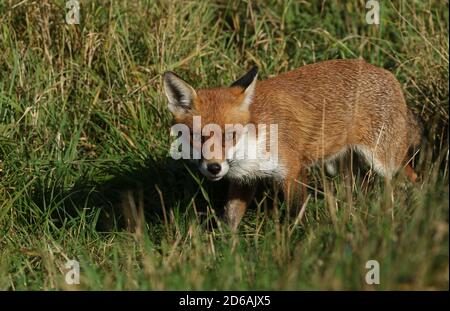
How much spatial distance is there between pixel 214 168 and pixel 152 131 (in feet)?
6.27

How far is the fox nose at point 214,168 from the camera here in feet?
18.1

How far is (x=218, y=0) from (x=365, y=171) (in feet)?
8.94

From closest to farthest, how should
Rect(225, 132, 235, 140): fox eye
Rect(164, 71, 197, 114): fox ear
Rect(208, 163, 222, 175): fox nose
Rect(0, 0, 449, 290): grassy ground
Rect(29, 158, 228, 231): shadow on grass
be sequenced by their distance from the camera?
Rect(0, 0, 449, 290): grassy ground
Rect(208, 163, 222, 175): fox nose
Rect(225, 132, 235, 140): fox eye
Rect(164, 71, 197, 114): fox ear
Rect(29, 158, 228, 231): shadow on grass

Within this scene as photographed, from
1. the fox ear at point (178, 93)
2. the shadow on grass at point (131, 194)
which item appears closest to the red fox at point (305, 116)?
the fox ear at point (178, 93)

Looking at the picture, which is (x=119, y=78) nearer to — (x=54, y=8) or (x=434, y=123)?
(x=54, y=8)

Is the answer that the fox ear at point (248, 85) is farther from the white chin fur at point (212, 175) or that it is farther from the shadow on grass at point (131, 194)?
the shadow on grass at point (131, 194)

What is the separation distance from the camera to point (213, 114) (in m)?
5.76

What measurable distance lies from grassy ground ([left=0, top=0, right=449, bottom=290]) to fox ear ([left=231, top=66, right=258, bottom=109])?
2.70ft

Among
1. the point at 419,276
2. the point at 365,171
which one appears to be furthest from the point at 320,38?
the point at 419,276

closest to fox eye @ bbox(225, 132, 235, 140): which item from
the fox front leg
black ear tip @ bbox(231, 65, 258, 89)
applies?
black ear tip @ bbox(231, 65, 258, 89)

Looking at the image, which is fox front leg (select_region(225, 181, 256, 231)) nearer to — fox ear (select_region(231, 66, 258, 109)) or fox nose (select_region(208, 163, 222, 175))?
fox ear (select_region(231, 66, 258, 109))

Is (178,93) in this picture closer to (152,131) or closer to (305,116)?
(305,116)

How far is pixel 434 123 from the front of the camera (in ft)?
24.0

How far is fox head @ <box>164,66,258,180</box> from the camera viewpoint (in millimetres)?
5590
